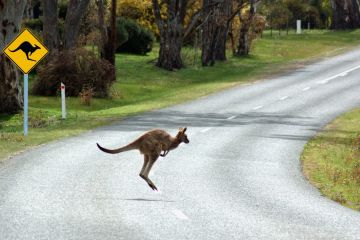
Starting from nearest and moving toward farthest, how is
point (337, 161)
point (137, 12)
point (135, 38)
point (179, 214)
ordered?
1. point (179, 214)
2. point (337, 161)
3. point (135, 38)
4. point (137, 12)

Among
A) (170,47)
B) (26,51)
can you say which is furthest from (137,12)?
(26,51)

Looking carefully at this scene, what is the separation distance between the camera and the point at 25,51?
85.6 ft

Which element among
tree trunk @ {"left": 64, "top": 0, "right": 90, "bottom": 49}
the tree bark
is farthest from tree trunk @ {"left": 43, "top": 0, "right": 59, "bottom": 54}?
the tree bark

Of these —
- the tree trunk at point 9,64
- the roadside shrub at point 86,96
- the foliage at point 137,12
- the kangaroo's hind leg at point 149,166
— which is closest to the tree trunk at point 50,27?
the roadside shrub at point 86,96

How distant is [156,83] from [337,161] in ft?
78.8

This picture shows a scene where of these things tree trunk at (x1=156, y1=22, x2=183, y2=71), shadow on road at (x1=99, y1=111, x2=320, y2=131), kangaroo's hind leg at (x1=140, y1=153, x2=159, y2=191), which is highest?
tree trunk at (x1=156, y1=22, x2=183, y2=71)

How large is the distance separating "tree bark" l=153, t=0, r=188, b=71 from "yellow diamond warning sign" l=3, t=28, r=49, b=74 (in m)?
25.4

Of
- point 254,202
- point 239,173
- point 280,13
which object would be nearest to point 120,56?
point 280,13

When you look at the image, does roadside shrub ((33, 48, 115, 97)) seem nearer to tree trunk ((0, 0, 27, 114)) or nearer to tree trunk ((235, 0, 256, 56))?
tree trunk ((0, 0, 27, 114))

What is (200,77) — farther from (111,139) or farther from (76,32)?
(111,139)

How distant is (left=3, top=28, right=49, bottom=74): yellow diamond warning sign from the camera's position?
1019 inches

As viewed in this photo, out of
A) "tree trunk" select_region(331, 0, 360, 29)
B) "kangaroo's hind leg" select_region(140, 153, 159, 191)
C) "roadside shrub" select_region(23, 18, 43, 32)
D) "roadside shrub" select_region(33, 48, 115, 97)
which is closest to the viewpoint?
"kangaroo's hind leg" select_region(140, 153, 159, 191)

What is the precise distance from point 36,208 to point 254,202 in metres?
3.71

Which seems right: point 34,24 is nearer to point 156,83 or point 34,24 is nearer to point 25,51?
point 156,83
